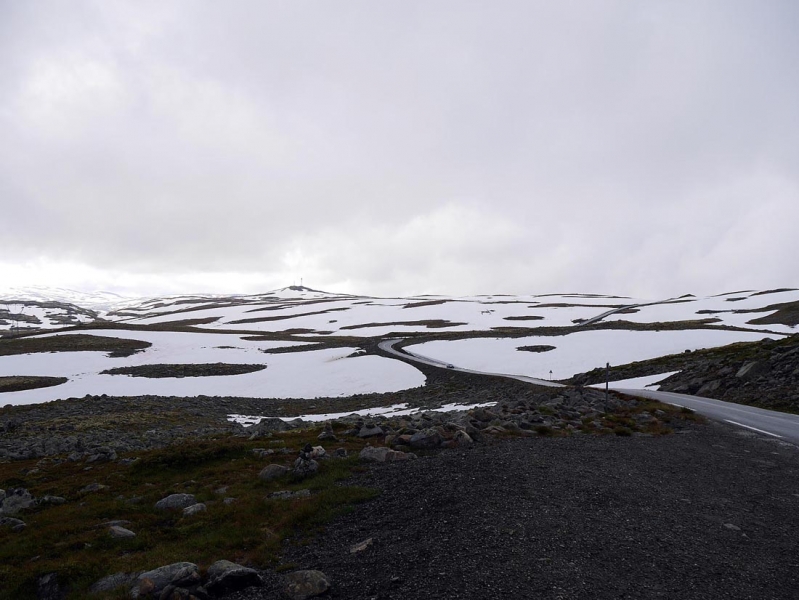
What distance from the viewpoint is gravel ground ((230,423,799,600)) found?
23.4ft

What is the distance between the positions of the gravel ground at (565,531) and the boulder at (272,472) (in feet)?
9.82

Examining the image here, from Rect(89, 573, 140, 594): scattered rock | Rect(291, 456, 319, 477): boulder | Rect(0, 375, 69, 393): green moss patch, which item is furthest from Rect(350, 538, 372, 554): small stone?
Rect(0, 375, 69, 393): green moss patch

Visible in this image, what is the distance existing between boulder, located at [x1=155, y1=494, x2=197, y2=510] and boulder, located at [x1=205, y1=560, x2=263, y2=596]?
524cm

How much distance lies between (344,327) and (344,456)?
324ft

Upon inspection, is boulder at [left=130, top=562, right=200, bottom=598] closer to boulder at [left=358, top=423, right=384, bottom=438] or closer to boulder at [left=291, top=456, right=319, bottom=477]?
boulder at [left=291, top=456, right=319, bottom=477]

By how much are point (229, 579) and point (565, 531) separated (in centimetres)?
661

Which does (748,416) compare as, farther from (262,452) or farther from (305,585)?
(305,585)

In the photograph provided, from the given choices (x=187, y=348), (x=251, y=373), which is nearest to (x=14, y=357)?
(x=187, y=348)

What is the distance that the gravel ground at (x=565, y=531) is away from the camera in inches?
280

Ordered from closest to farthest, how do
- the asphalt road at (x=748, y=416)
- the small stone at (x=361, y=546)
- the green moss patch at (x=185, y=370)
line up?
the small stone at (x=361, y=546), the asphalt road at (x=748, y=416), the green moss patch at (x=185, y=370)

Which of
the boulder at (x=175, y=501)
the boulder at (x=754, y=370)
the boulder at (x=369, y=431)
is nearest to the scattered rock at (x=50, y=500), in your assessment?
the boulder at (x=175, y=501)

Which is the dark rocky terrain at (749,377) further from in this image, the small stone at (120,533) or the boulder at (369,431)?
the small stone at (120,533)

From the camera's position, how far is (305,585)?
291 inches

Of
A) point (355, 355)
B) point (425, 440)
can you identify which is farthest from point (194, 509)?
point (355, 355)
